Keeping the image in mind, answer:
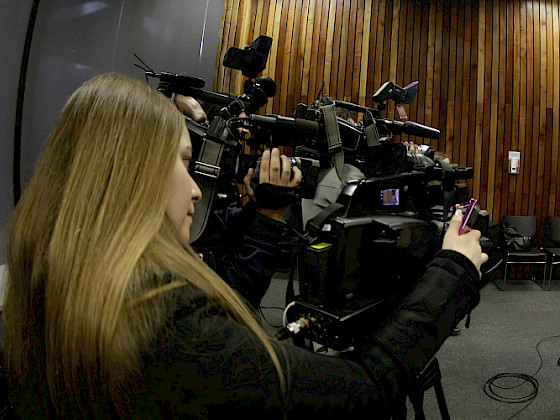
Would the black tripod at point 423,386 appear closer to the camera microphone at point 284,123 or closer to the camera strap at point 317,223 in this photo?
the camera strap at point 317,223

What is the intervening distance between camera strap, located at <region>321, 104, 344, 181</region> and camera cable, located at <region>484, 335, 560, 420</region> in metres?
1.78

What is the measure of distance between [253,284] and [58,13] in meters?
1.54

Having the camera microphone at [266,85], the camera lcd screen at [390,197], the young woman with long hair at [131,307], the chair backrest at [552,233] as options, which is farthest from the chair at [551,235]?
the young woman with long hair at [131,307]

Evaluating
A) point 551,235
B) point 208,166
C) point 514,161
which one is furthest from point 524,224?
point 208,166

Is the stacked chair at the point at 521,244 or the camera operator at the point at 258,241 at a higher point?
the stacked chair at the point at 521,244

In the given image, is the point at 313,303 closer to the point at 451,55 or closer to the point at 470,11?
the point at 451,55

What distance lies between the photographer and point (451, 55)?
4.85 meters

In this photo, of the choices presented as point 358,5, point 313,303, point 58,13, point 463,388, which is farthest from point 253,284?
point 358,5

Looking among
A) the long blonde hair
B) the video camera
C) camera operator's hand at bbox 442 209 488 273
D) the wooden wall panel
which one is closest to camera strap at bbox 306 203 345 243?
the video camera

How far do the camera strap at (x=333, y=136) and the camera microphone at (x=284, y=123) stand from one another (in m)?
0.04

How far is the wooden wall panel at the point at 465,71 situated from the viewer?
4.81 metres

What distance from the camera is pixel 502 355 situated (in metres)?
2.64

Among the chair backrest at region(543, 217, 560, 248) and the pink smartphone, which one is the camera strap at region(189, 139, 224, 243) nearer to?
the pink smartphone

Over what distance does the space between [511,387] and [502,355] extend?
1.60 ft
